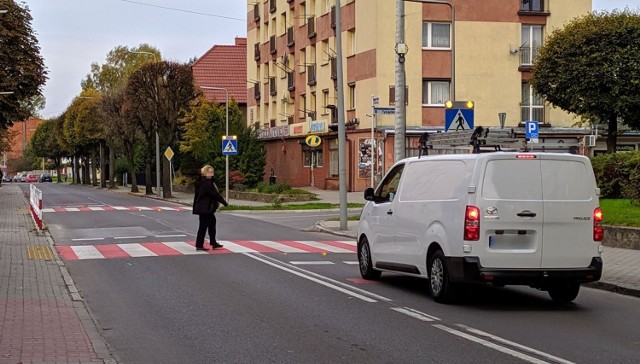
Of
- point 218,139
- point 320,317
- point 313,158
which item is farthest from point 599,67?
point 320,317

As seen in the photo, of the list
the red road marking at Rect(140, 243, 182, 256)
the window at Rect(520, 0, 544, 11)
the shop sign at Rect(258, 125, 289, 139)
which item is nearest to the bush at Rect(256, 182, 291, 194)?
the shop sign at Rect(258, 125, 289, 139)

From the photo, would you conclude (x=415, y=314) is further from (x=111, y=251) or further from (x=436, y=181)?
(x=111, y=251)

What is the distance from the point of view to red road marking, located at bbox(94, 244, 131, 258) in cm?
1650

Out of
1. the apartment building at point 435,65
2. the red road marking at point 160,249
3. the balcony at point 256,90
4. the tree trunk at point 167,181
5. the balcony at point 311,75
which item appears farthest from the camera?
the balcony at point 256,90

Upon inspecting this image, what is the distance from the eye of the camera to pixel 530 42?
4481 cm

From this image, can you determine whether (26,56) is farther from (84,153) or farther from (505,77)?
(84,153)

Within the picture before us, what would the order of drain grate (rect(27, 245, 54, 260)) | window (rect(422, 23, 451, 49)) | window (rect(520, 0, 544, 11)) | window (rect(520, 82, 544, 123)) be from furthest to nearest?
window (rect(520, 82, 544, 123)) → window (rect(520, 0, 544, 11)) → window (rect(422, 23, 451, 49)) → drain grate (rect(27, 245, 54, 260))

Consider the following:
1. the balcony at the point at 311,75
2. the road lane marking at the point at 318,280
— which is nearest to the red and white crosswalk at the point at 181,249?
the road lane marking at the point at 318,280

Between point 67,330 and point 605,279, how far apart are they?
25.7ft

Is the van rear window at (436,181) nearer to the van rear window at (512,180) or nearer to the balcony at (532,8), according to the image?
the van rear window at (512,180)

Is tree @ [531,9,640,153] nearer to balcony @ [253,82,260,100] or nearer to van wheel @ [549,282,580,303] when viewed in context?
van wheel @ [549,282,580,303]

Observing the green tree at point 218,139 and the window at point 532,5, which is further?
the green tree at point 218,139

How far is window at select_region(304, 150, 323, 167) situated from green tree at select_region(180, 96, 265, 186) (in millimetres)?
3150

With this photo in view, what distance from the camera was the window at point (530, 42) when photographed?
4447 centimetres
